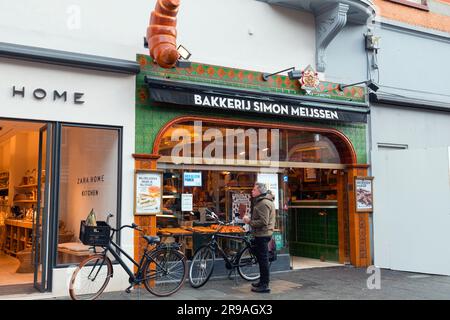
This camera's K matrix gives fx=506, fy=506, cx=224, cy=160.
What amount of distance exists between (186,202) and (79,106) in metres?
2.66

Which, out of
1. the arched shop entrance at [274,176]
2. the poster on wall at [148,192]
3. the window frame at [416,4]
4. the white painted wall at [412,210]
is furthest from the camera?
the window frame at [416,4]

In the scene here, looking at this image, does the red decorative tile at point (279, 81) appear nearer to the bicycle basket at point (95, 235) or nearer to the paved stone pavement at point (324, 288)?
the paved stone pavement at point (324, 288)

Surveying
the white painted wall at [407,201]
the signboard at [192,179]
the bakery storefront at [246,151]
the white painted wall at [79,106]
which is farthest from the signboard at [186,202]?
the white painted wall at [407,201]

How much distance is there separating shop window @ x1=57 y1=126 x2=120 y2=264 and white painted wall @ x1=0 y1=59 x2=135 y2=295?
0.19 m

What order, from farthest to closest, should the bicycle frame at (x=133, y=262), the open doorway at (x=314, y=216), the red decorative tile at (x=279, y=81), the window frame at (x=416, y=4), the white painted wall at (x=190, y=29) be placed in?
the window frame at (x=416, y=4) < the open doorway at (x=314, y=216) < the red decorative tile at (x=279, y=81) < the white painted wall at (x=190, y=29) < the bicycle frame at (x=133, y=262)

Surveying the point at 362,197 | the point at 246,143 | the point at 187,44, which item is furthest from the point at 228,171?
the point at 362,197

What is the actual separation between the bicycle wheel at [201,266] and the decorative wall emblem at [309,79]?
415 centimetres

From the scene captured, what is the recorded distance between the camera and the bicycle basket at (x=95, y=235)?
23.2 feet

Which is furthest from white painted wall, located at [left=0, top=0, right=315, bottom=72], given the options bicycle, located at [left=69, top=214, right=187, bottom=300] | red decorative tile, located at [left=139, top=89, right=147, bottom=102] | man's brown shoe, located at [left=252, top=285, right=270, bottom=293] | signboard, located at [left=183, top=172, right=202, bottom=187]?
man's brown shoe, located at [left=252, top=285, right=270, bottom=293]

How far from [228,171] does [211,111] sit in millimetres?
1269

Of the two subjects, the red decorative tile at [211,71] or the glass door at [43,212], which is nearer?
the glass door at [43,212]

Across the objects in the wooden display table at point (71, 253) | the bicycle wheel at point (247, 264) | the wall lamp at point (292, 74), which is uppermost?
the wall lamp at point (292, 74)

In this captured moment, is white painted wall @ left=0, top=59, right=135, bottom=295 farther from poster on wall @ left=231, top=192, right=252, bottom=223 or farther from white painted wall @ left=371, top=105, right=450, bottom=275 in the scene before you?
white painted wall @ left=371, top=105, right=450, bottom=275

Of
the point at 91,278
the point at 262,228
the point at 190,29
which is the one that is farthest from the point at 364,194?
the point at 91,278
